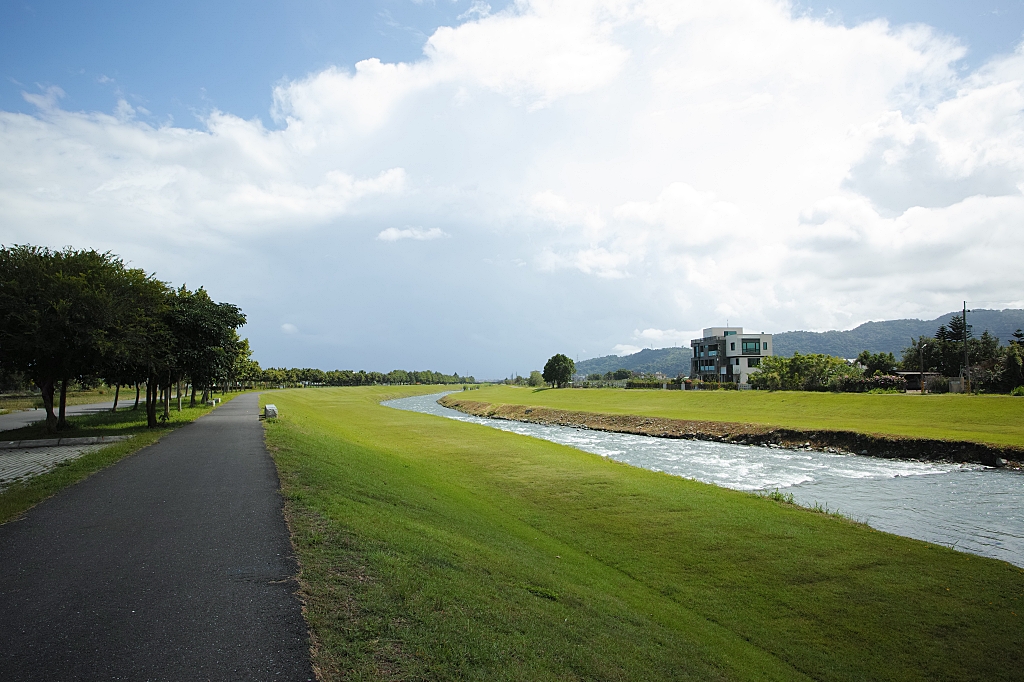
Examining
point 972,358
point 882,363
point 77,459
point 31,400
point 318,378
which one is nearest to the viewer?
point 77,459

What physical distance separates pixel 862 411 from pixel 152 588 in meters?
44.2

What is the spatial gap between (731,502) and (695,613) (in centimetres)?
689

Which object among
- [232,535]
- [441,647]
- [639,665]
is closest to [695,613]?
[639,665]

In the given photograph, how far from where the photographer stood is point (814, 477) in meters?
22.1

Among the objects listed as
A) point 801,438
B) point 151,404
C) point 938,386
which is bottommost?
point 801,438

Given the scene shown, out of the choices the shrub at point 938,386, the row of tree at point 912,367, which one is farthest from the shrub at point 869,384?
the shrub at point 938,386

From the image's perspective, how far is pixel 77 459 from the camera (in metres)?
Answer: 16.2

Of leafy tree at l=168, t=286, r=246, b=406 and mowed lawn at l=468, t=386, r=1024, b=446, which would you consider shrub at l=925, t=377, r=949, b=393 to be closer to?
mowed lawn at l=468, t=386, r=1024, b=446

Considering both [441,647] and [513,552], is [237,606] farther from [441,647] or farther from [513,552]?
[513,552]

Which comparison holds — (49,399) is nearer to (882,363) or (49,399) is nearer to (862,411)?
(862,411)

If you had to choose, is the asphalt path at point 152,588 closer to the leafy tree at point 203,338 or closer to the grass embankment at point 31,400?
the leafy tree at point 203,338

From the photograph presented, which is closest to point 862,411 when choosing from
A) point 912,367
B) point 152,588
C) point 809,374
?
point 809,374

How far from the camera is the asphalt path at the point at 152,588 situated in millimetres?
4895

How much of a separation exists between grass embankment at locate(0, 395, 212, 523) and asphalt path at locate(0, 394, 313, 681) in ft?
1.90
